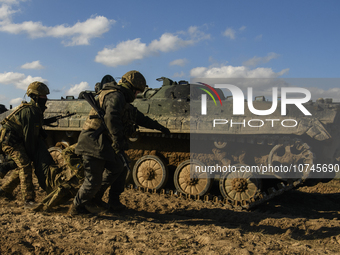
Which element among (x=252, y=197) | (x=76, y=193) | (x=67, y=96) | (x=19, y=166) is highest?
(x=67, y=96)

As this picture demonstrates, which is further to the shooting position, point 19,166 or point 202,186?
point 202,186

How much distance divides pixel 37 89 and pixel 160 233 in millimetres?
3436

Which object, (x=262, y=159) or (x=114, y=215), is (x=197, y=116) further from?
(x=114, y=215)

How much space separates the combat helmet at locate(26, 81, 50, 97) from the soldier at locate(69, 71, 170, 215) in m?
1.47

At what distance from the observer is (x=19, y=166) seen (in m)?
5.33

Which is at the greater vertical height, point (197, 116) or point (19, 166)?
point (197, 116)

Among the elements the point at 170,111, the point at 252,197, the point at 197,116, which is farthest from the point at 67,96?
the point at 252,197

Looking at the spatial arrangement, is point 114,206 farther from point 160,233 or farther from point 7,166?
point 7,166

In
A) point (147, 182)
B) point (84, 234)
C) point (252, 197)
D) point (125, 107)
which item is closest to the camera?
point (84, 234)

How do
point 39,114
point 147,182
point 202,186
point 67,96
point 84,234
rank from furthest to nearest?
1. point 67,96
2. point 147,182
3. point 202,186
4. point 39,114
5. point 84,234

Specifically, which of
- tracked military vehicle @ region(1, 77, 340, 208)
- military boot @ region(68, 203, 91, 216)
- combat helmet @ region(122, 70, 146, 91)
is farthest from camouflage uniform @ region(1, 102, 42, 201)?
tracked military vehicle @ region(1, 77, 340, 208)

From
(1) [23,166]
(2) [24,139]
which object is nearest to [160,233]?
(1) [23,166]

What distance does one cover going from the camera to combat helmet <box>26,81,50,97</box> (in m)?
5.49

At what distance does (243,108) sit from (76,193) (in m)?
4.44
